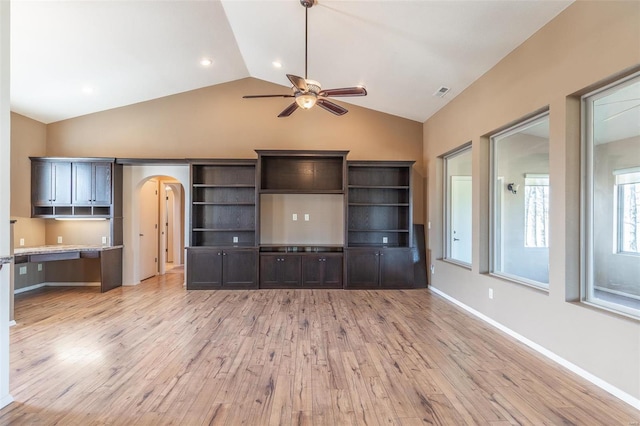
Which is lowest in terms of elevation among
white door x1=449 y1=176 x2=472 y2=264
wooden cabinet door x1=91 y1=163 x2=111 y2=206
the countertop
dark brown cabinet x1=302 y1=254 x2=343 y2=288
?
dark brown cabinet x1=302 y1=254 x2=343 y2=288

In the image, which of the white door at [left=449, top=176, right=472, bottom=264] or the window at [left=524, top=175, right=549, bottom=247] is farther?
the white door at [left=449, top=176, right=472, bottom=264]

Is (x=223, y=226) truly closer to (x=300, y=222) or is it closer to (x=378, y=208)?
(x=300, y=222)

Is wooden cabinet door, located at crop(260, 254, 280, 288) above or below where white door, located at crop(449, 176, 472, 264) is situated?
below

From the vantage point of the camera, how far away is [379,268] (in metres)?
5.41

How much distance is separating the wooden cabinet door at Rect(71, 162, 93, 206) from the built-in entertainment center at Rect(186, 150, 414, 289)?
72.8 inches

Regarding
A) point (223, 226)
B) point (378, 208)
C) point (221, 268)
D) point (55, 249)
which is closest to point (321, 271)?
point (378, 208)

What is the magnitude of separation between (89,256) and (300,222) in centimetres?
370

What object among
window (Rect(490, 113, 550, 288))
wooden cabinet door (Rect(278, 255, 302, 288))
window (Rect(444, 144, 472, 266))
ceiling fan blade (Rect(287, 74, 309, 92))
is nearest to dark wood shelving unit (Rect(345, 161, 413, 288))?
window (Rect(444, 144, 472, 266))

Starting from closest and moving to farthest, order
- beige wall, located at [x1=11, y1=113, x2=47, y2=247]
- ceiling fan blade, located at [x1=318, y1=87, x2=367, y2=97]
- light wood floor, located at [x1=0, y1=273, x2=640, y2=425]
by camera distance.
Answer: light wood floor, located at [x1=0, y1=273, x2=640, y2=425], ceiling fan blade, located at [x1=318, y1=87, x2=367, y2=97], beige wall, located at [x1=11, y1=113, x2=47, y2=247]

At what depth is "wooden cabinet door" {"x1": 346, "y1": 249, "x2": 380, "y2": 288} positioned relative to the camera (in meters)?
5.38

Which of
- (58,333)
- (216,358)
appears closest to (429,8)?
(216,358)

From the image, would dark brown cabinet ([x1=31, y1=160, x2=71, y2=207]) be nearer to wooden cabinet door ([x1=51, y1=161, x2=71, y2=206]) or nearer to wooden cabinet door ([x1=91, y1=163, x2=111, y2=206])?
wooden cabinet door ([x1=51, y1=161, x2=71, y2=206])

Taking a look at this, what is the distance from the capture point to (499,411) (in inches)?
77.7

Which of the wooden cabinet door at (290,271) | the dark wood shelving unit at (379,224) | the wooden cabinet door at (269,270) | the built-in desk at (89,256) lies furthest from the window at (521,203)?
the built-in desk at (89,256)
